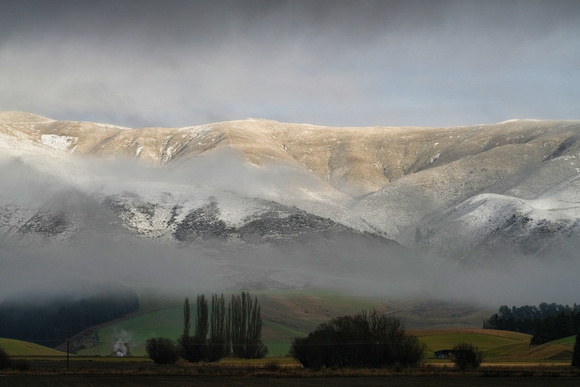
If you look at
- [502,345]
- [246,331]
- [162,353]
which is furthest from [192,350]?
[502,345]

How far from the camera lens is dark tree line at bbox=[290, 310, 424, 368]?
328 feet

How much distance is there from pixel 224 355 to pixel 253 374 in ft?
140

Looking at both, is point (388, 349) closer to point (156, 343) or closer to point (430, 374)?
point (430, 374)

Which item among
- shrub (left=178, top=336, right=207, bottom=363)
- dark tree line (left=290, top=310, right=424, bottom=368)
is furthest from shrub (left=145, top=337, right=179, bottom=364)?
dark tree line (left=290, top=310, right=424, bottom=368)

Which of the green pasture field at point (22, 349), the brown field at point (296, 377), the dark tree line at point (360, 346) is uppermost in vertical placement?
the green pasture field at point (22, 349)

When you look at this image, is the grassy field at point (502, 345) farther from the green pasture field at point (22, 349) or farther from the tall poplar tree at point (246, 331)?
the green pasture field at point (22, 349)

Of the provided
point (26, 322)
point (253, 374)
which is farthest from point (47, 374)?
point (26, 322)

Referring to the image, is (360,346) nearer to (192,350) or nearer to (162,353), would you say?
(162,353)

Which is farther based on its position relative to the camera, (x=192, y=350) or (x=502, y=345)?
(x=502, y=345)

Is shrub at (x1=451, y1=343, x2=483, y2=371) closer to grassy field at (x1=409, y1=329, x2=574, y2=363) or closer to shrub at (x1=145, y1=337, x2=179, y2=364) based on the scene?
grassy field at (x1=409, y1=329, x2=574, y2=363)

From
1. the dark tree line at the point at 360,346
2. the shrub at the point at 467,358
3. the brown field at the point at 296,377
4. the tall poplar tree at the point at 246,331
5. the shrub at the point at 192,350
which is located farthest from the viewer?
the tall poplar tree at the point at 246,331

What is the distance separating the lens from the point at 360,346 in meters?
102

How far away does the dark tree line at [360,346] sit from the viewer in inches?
3937

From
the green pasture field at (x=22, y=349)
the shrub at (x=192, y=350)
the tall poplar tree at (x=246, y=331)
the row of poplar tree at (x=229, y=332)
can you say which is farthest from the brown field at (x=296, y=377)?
the green pasture field at (x=22, y=349)
